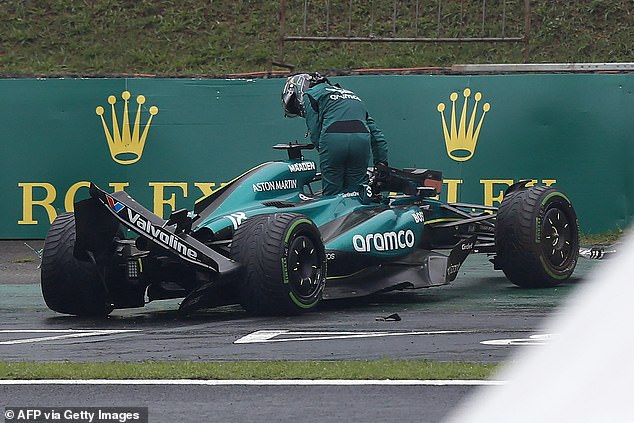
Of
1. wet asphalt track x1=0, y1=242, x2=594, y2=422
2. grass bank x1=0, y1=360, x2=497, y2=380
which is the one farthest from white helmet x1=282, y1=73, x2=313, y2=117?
grass bank x1=0, y1=360, x2=497, y2=380

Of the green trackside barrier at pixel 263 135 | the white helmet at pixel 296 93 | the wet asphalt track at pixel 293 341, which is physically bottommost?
the wet asphalt track at pixel 293 341

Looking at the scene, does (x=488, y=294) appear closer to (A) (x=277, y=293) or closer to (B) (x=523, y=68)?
(A) (x=277, y=293)

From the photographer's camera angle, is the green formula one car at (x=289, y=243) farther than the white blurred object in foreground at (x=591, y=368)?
Yes

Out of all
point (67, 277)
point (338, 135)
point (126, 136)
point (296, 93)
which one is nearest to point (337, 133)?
point (338, 135)

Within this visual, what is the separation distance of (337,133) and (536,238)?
1.86 meters

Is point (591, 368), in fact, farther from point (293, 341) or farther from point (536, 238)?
point (536, 238)

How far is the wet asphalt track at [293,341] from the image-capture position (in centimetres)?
500

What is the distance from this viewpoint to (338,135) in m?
9.91

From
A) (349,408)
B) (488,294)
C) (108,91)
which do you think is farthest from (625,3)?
(349,408)

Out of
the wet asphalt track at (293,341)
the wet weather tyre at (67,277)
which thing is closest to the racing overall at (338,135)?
the wet asphalt track at (293,341)

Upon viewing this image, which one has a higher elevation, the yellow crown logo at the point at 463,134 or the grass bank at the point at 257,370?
the yellow crown logo at the point at 463,134

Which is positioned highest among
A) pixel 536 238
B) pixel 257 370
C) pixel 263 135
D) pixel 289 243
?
pixel 263 135

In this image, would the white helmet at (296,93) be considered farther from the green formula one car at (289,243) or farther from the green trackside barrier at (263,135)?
the green trackside barrier at (263,135)

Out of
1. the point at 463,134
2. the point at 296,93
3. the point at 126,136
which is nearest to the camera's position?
the point at 296,93
